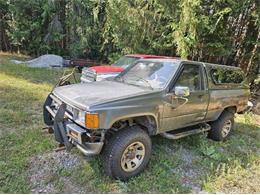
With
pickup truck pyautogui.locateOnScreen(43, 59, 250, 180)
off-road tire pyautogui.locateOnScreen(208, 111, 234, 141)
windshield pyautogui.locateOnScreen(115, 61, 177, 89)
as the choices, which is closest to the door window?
pickup truck pyautogui.locateOnScreen(43, 59, 250, 180)


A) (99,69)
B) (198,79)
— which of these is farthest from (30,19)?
(198,79)

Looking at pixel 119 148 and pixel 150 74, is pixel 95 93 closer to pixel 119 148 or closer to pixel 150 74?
pixel 119 148

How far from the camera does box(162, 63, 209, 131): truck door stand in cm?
387

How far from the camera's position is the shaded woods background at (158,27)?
29.0 feet

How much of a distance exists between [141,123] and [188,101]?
94cm

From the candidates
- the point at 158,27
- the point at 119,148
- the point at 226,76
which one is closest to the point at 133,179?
the point at 119,148

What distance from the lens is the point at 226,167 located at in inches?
162

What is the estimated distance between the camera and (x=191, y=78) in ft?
14.3

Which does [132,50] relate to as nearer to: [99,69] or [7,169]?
[99,69]

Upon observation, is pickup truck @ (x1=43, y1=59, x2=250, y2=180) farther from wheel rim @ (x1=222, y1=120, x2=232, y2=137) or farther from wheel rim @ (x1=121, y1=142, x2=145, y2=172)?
wheel rim @ (x1=222, y1=120, x2=232, y2=137)

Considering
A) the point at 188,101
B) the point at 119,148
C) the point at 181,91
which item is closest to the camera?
the point at 119,148

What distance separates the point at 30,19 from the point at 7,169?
49.6 ft

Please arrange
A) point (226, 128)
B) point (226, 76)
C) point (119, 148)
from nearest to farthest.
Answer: point (119, 148)
point (226, 76)
point (226, 128)

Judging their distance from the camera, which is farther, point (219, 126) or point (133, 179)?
point (219, 126)
